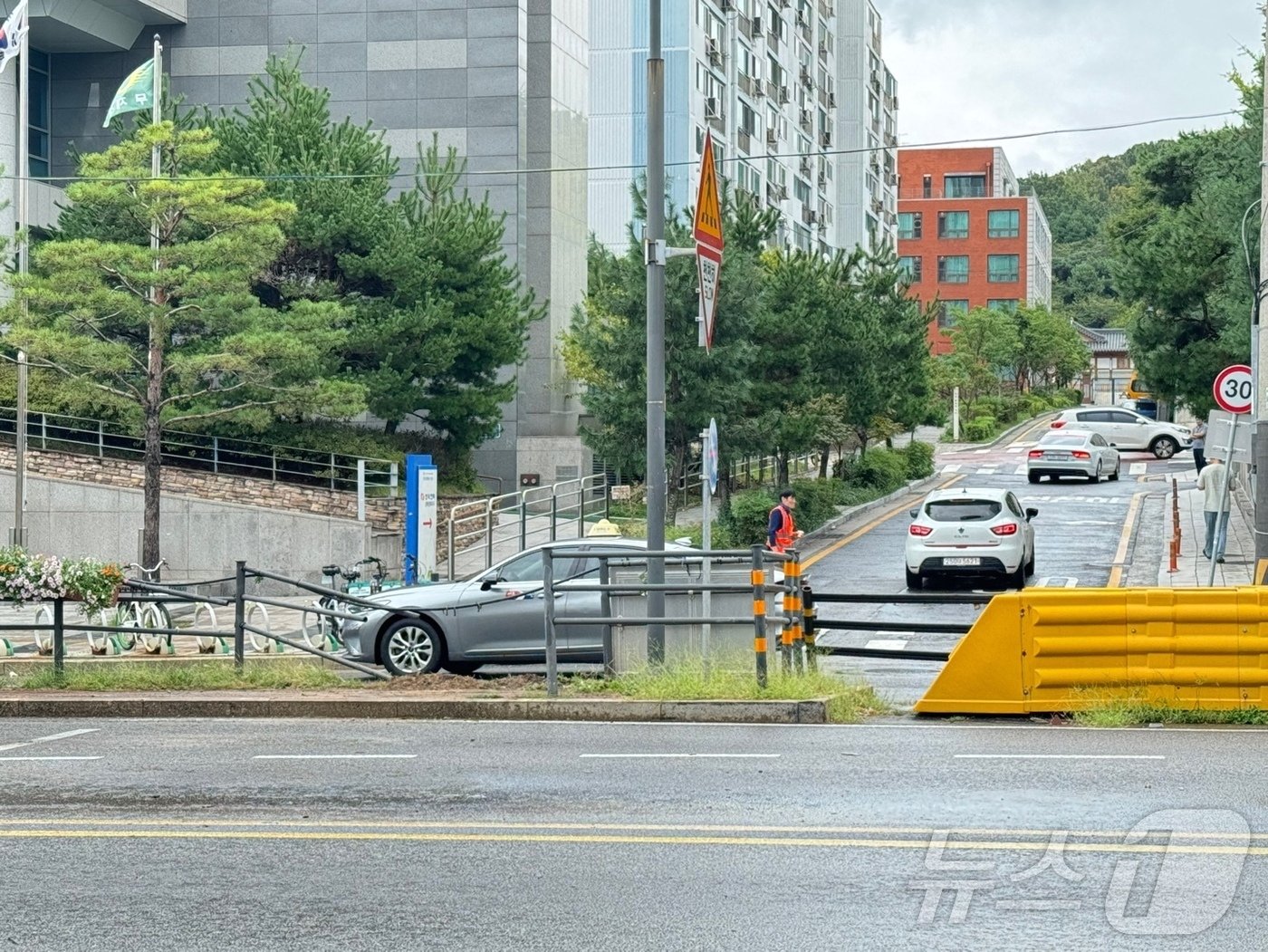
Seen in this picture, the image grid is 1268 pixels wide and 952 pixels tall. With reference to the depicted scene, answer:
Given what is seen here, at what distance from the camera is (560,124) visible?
51.3 m

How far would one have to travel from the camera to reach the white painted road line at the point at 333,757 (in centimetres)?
1160

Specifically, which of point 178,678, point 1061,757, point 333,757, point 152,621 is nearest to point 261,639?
point 152,621

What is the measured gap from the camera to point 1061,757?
37.5 ft

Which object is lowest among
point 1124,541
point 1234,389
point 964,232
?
point 1124,541

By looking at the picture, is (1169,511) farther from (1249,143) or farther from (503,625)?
(503,625)

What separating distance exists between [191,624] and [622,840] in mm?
19211

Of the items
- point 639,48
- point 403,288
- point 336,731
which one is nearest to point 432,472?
point 403,288

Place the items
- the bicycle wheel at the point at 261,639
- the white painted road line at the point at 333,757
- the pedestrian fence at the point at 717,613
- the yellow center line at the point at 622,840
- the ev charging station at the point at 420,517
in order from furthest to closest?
the ev charging station at the point at 420,517 < the bicycle wheel at the point at 261,639 < the pedestrian fence at the point at 717,613 < the white painted road line at the point at 333,757 < the yellow center line at the point at 622,840

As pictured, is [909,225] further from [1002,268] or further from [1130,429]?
[1130,429]

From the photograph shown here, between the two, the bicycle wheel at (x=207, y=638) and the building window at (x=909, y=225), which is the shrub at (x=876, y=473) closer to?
the bicycle wheel at (x=207, y=638)

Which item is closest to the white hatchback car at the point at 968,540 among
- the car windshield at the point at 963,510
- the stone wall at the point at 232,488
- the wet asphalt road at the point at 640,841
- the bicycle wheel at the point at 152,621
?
the car windshield at the point at 963,510

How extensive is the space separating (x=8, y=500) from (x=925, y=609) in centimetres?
1988

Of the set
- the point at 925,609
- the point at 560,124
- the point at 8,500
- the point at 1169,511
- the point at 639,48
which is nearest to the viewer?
the point at 925,609

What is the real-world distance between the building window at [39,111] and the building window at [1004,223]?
8186 cm
